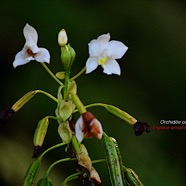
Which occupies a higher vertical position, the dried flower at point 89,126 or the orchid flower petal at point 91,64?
the orchid flower petal at point 91,64

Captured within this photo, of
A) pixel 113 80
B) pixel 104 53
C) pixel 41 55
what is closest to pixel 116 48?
pixel 104 53

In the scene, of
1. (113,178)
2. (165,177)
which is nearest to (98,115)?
(165,177)

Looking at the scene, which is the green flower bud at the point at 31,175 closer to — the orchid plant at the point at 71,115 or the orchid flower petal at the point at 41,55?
the orchid plant at the point at 71,115

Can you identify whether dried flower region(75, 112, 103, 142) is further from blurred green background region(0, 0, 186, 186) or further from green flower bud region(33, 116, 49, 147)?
blurred green background region(0, 0, 186, 186)

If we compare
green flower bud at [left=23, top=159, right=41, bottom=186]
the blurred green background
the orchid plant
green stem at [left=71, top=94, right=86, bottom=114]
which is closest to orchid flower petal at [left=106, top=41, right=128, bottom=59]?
the orchid plant

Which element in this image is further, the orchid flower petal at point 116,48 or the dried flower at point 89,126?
the orchid flower petal at point 116,48

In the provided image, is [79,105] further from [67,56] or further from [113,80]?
[113,80]

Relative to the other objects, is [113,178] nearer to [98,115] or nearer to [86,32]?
[98,115]

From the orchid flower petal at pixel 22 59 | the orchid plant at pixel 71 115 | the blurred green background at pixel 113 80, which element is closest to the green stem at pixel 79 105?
the orchid plant at pixel 71 115
